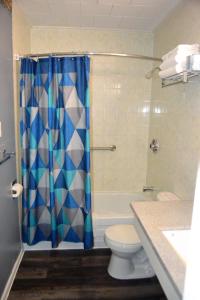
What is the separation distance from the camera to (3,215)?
1775mm

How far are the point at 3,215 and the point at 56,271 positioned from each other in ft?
2.60

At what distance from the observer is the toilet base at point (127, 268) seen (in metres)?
2.06

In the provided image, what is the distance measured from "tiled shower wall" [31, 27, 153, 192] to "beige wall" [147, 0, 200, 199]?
0.24 meters

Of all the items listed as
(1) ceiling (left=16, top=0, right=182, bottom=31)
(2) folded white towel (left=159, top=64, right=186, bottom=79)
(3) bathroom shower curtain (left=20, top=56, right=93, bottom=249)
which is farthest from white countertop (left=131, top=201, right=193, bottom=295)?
(1) ceiling (left=16, top=0, right=182, bottom=31)

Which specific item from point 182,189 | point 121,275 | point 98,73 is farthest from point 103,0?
point 121,275

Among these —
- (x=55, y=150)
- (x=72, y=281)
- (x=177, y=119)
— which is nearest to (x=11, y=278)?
(x=72, y=281)

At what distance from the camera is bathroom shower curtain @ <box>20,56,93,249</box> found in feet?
7.01

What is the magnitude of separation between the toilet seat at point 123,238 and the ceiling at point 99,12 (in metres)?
2.07

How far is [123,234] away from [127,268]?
0.31 meters

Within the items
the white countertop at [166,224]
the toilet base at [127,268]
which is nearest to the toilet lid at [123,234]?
the toilet base at [127,268]

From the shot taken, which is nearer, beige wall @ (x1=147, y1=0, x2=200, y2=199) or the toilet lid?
beige wall @ (x1=147, y1=0, x2=200, y2=199)

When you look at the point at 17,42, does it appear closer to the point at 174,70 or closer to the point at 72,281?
the point at 174,70

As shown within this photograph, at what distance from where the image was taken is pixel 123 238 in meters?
2.00

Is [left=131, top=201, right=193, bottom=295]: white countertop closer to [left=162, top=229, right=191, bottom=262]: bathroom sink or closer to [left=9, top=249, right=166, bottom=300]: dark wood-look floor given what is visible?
[left=162, top=229, right=191, bottom=262]: bathroom sink
